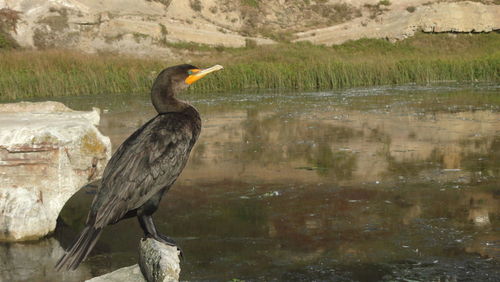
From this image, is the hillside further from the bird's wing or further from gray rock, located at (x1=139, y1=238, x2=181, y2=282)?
gray rock, located at (x1=139, y1=238, x2=181, y2=282)

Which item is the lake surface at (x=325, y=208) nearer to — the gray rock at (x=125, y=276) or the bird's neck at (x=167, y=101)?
the gray rock at (x=125, y=276)

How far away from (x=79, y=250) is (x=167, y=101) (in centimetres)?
143

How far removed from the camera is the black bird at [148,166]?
5.00 meters

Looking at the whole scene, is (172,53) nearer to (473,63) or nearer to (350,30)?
(350,30)

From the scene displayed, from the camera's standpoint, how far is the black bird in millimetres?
5000

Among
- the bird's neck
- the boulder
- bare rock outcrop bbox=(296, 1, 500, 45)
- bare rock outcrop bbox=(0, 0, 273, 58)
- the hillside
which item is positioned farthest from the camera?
bare rock outcrop bbox=(296, 1, 500, 45)

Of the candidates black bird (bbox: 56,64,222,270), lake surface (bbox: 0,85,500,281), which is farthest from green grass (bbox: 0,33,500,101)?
black bird (bbox: 56,64,222,270)

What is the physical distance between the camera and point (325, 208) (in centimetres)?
771

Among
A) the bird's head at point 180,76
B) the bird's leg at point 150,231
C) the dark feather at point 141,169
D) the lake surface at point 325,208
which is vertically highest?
the bird's head at point 180,76

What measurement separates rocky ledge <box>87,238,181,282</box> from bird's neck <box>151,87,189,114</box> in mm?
1025

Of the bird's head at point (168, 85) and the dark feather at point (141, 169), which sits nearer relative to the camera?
the dark feather at point (141, 169)

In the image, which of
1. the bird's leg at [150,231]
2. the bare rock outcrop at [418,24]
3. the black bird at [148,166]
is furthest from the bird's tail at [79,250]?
the bare rock outcrop at [418,24]

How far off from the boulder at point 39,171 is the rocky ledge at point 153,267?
2.07 metres

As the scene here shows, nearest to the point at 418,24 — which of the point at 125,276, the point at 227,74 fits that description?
the point at 227,74
